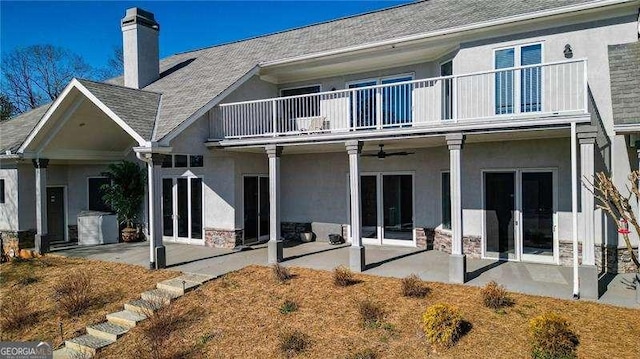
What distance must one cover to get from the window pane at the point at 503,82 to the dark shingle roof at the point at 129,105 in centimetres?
941

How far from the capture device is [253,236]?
14.1 m

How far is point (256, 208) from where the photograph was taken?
46.5 feet

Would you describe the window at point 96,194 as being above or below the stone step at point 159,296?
above

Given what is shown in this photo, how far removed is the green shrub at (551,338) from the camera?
237 inches

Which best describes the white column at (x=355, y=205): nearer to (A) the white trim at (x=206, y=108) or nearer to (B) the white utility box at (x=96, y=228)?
(A) the white trim at (x=206, y=108)

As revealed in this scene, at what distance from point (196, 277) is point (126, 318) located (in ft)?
6.41

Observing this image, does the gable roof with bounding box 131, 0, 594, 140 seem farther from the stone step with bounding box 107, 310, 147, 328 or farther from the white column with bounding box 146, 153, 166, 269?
the stone step with bounding box 107, 310, 147, 328

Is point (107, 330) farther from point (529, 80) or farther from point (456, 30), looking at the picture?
point (529, 80)

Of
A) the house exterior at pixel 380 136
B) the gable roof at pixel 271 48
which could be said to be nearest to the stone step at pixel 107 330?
the house exterior at pixel 380 136

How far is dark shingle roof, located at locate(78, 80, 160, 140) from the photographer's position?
10935mm

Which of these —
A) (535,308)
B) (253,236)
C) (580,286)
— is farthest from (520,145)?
(253,236)

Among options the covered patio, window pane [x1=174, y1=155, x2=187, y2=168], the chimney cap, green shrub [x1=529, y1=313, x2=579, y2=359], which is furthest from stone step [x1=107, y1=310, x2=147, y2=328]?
the chimney cap

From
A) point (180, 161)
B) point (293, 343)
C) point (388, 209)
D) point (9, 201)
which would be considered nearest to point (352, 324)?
point (293, 343)

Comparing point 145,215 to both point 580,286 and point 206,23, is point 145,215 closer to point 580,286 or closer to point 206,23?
point 206,23
